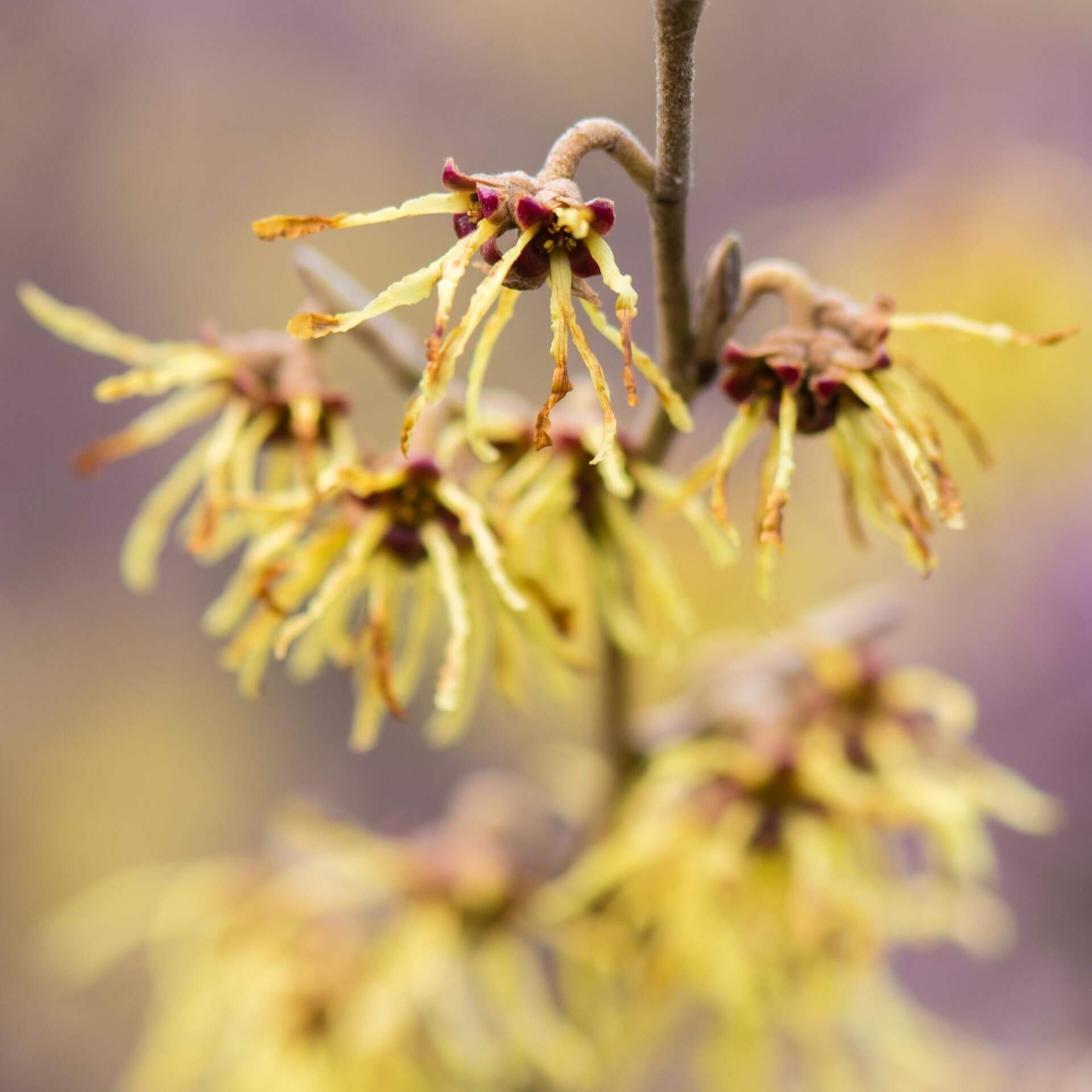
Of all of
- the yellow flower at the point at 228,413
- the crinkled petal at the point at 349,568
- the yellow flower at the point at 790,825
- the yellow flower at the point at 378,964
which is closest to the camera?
the crinkled petal at the point at 349,568

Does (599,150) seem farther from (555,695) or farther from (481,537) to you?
(555,695)

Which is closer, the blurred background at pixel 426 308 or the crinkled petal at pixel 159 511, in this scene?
the crinkled petal at pixel 159 511

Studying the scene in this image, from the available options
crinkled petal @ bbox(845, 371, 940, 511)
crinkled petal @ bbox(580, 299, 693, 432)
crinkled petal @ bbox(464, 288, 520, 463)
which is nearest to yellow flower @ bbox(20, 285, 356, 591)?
crinkled petal @ bbox(464, 288, 520, 463)

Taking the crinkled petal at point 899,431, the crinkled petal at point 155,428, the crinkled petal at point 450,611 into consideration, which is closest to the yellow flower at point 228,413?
the crinkled petal at point 155,428

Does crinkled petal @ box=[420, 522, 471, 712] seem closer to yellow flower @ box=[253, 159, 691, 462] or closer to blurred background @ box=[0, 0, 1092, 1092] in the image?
yellow flower @ box=[253, 159, 691, 462]

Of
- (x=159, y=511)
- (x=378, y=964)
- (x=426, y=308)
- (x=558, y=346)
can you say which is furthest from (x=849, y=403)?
(x=426, y=308)

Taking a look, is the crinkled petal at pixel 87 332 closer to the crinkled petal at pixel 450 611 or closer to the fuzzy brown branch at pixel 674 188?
the crinkled petal at pixel 450 611

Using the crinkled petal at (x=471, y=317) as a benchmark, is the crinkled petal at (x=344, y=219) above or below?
above
